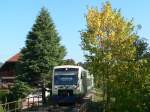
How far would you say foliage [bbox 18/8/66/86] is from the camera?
54594 millimetres

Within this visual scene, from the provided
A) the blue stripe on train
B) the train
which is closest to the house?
the blue stripe on train

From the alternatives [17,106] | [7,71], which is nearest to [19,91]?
[17,106]

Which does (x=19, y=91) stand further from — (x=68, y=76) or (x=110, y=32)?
(x=110, y=32)

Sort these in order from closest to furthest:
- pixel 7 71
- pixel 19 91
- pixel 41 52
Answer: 1. pixel 19 91
2. pixel 41 52
3. pixel 7 71

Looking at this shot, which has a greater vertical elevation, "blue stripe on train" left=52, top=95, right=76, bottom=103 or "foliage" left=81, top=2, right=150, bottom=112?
"foliage" left=81, top=2, right=150, bottom=112

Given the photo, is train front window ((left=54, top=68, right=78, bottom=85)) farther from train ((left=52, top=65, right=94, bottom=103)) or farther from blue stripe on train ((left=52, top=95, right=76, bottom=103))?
blue stripe on train ((left=52, top=95, right=76, bottom=103))

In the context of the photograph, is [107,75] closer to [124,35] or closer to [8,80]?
[124,35]

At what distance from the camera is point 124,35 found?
4178 centimetres

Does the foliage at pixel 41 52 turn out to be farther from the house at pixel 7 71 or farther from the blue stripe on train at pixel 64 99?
the house at pixel 7 71

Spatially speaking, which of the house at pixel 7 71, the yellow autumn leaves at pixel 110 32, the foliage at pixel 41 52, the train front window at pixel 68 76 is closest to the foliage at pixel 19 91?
the foliage at pixel 41 52

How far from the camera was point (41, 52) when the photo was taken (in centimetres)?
5603

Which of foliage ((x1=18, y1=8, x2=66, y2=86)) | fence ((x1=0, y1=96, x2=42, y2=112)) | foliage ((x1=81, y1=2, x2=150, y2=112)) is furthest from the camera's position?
foliage ((x1=18, y1=8, x2=66, y2=86))

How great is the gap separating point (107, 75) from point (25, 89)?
1591cm

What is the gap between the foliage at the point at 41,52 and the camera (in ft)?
179
